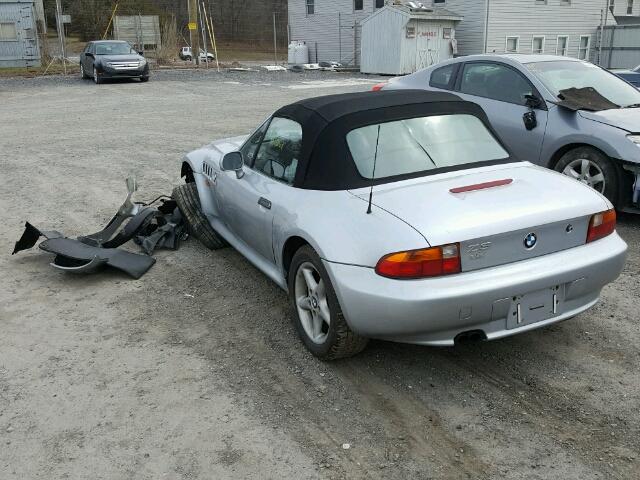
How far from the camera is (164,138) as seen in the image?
11.7 m

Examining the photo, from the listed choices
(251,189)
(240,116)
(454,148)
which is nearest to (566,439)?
(454,148)

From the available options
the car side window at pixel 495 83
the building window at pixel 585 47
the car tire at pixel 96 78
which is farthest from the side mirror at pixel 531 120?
the building window at pixel 585 47

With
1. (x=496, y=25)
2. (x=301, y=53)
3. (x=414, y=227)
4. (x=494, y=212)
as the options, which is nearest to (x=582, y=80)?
(x=494, y=212)

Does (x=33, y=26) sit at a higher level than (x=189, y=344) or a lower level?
higher

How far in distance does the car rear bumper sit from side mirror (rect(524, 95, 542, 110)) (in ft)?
11.4

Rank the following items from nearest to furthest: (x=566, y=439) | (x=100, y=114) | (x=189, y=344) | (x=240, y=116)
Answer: (x=566, y=439)
(x=189, y=344)
(x=240, y=116)
(x=100, y=114)

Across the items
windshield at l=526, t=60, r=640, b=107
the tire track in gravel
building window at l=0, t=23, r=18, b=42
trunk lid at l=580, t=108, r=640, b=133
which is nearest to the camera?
the tire track in gravel

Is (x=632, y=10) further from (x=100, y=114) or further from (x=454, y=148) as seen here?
(x=454, y=148)

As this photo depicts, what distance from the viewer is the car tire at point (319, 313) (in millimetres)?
3549

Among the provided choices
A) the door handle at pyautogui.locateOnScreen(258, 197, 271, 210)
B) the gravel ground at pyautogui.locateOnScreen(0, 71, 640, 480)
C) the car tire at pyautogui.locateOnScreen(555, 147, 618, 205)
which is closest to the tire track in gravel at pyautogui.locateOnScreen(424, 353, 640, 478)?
the gravel ground at pyautogui.locateOnScreen(0, 71, 640, 480)

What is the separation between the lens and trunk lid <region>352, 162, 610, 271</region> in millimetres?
3262

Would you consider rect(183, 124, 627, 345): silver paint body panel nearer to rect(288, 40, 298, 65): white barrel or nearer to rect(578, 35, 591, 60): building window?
rect(578, 35, 591, 60): building window

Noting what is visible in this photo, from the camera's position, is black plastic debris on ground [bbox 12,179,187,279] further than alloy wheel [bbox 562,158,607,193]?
No

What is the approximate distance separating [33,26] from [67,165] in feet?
80.5
